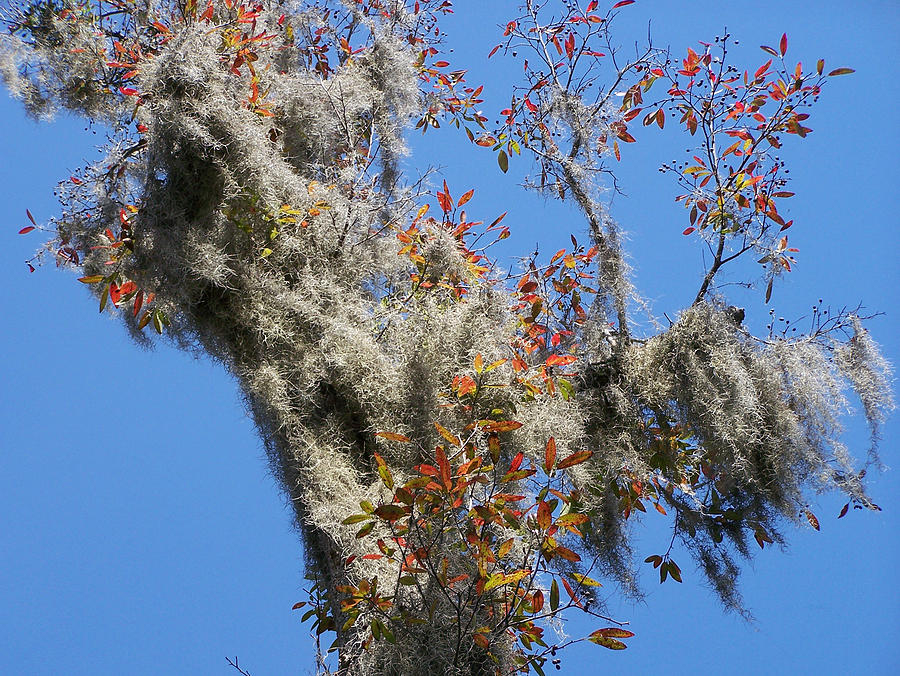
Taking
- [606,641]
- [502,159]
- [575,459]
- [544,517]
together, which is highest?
[502,159]

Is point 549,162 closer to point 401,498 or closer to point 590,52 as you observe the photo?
point 590,52

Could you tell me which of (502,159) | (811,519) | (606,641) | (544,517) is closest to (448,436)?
(544,517)

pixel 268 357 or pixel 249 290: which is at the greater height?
pixel 249 290

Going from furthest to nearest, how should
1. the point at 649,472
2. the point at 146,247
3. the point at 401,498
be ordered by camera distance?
the point at 649,472 → the point at 146,247 → the point at 401,498

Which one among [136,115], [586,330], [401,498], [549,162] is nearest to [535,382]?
[586,330]

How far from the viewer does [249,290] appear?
7.88 feet

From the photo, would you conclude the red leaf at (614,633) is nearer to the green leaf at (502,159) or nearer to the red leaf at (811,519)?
the red leaf at (811,519)

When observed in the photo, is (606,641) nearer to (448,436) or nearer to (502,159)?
(448,436)

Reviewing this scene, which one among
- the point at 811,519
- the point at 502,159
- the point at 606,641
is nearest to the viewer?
the point at 606,641

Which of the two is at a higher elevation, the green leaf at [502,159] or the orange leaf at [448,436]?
the green leaf at [502,159]

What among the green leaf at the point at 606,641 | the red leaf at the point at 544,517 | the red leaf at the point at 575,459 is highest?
the red leaf at the point at 575,459

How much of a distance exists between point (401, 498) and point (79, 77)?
249cm

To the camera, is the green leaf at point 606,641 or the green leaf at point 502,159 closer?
the green leaf at point 606,641

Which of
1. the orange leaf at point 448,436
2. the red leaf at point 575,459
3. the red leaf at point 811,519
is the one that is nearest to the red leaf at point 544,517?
the red leaf at point 575,459
